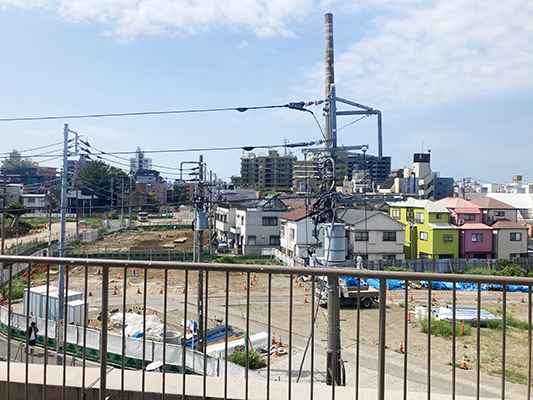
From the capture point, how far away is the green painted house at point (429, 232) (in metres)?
25.2

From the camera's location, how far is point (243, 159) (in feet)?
265

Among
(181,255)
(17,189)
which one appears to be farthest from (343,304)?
(17,189)

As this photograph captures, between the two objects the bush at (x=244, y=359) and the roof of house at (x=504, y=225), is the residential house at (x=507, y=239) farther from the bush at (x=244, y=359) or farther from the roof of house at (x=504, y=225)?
the bush at (x=244, y=359)

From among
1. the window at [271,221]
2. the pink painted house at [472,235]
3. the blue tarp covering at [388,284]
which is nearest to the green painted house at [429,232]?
the pink painted house at [472,235]

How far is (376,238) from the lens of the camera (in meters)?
24.6

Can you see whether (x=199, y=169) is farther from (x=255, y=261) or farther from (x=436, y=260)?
(x=436, y=260)

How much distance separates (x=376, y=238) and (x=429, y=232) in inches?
141

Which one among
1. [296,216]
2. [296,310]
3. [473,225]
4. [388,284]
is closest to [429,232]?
[473,225]

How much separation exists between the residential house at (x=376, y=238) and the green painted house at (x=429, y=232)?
1.93 m

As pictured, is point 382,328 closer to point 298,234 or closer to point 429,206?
point 298,234

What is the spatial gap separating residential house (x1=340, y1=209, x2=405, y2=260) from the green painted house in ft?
6.33

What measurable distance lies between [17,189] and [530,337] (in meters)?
60.9

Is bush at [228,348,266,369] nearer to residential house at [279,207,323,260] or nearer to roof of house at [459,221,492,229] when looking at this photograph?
residential house at [279,207,323,260]

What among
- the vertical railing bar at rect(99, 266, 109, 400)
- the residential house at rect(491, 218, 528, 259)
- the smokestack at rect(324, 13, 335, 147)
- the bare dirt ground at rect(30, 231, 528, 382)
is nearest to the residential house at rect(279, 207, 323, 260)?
the bare dirt ground at rect(30, 231, 528, 382)
